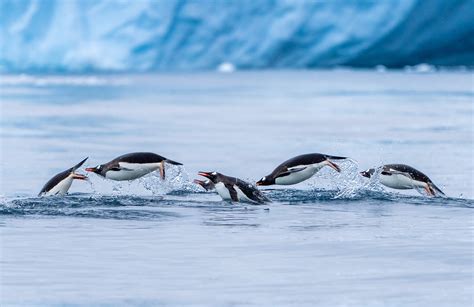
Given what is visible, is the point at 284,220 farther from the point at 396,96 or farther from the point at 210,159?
the point at 396,96

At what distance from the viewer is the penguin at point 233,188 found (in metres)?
8.39

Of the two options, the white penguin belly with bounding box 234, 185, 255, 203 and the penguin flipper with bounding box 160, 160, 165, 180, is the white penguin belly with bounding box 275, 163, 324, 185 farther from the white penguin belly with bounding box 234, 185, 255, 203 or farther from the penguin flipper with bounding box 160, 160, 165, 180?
the penguin flipper with bounding box 160, 160, 165, 180

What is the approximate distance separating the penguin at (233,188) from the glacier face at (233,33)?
35559 millimetres

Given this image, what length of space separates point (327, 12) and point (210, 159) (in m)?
33.0

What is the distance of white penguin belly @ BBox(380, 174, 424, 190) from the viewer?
29.0 ft

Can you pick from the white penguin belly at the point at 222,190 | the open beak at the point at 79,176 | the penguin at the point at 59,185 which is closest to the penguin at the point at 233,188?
the white penguin belly at the point at 222,190

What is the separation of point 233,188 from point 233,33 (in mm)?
39178

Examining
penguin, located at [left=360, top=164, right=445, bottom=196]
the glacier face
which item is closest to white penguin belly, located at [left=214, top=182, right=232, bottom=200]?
penguin, located at [left=360, top=164, right=445, bottom=196]

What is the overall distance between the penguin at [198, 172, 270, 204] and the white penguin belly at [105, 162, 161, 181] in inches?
19.3

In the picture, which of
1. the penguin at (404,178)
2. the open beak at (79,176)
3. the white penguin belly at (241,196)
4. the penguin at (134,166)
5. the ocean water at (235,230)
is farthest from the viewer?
the penguin at (404,178)

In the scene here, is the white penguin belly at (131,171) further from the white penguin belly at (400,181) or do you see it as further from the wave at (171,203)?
the white penguin belly at (400,181)

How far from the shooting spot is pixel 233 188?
8.39 meters

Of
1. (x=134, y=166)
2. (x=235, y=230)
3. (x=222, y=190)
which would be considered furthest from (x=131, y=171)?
(x=235, y=230)

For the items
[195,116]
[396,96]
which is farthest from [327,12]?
[195,116]
